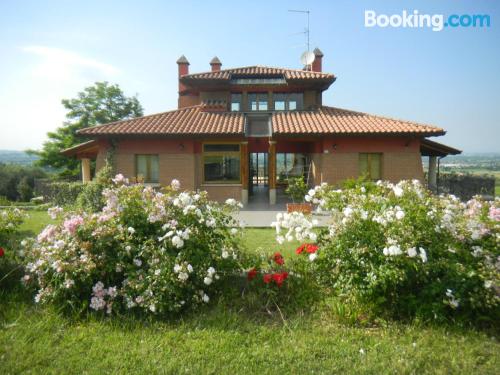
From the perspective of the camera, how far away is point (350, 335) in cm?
339

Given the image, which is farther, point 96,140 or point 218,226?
point 96,140

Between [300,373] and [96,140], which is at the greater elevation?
[96,140]

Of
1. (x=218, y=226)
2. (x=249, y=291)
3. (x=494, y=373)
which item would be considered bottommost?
(x=494, y=373)

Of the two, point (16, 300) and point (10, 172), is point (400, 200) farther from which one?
point (10, 172)

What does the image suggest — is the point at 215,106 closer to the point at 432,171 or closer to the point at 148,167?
the point at 148,167

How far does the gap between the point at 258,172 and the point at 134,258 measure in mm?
16842

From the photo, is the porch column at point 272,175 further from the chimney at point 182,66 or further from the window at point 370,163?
the chimney at point 182,66

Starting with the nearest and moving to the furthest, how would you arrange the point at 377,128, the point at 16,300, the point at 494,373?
the point at 494,373, the point at 16,300, the point at 377,128

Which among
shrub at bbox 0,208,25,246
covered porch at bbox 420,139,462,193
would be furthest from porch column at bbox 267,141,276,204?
shrub at bbox 0,208,25,246

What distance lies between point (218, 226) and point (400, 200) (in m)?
2.48

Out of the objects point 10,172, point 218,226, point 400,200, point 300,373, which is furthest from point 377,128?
point 10,172

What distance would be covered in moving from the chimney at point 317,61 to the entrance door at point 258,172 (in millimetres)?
6562

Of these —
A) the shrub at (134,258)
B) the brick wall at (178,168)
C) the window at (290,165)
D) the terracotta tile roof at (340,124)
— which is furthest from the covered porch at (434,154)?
the shrub at (134,258)

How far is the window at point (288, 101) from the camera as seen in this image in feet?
56.8
